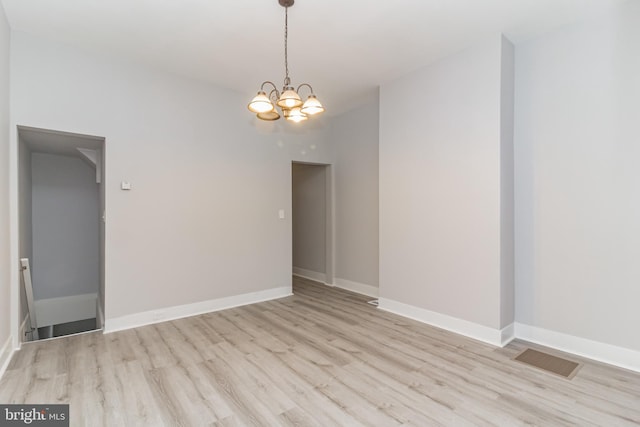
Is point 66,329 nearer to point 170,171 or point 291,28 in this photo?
point 170,171

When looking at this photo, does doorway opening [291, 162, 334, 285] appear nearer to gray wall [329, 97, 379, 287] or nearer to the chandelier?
gray wall [329, 97, 379, 287]

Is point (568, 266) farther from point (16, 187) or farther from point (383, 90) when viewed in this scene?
point (16, 187)

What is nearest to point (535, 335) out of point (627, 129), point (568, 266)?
point (568, 266)

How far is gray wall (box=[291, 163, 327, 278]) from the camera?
5.85 meters

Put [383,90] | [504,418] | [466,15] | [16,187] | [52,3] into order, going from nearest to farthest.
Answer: [504,418], [52,3], [466,15], [16,187], [383,90]

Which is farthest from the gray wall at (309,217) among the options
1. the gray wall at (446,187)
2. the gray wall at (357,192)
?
the gray wall at (446,187)

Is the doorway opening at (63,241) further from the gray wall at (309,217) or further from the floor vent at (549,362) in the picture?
the floor vent at (549,362)

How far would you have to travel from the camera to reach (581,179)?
2.86 metres

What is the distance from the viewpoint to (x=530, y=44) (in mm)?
3166

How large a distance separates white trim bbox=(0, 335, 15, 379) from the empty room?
36 mm

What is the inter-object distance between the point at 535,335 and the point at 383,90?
130 inches

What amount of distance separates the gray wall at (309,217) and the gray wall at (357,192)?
38cm

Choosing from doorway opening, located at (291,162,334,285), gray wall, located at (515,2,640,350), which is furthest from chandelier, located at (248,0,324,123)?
doorway opening, located at (291,162,334,285)

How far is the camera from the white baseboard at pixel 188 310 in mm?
3500
